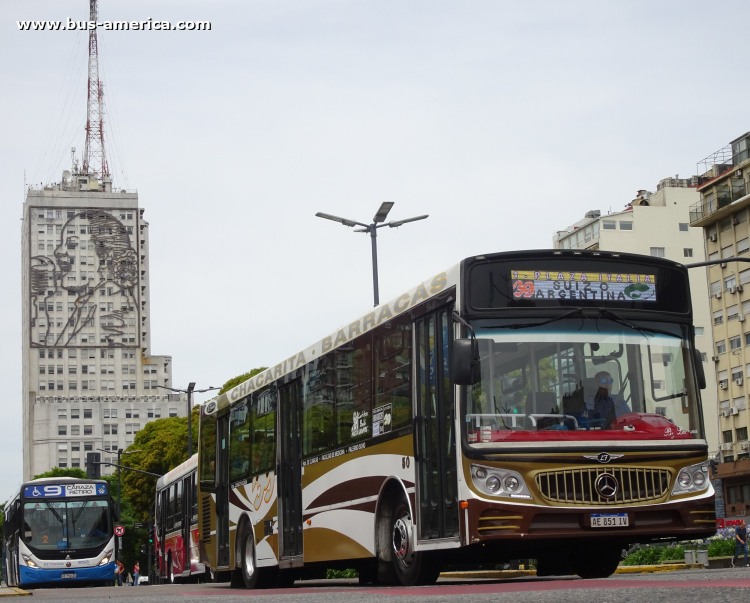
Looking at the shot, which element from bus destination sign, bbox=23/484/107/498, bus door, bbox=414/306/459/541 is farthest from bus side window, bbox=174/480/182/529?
bus door, bbox=414/306/459/541

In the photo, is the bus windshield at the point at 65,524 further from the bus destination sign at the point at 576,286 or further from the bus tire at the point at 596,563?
the bus destination sign at the point at 576,286

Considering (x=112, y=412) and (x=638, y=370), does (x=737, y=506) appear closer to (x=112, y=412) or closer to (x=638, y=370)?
(x=638, y=370)

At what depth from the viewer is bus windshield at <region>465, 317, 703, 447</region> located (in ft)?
37.3

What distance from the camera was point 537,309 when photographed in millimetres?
11727

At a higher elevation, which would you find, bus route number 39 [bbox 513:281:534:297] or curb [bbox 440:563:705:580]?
bus route number 39 [bbox 513:281:534:297]

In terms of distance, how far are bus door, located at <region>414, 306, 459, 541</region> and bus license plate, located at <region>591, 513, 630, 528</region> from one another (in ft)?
4.24

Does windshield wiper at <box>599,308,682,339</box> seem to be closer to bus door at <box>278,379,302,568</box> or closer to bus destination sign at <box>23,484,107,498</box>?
bus door at <box>278,379,302,568</box>

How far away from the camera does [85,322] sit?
155500 millimetres

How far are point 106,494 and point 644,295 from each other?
25.0 meters

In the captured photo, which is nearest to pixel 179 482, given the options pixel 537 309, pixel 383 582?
pixel 383 582

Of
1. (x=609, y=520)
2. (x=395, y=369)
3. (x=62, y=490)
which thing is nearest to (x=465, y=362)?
(x=609, y=520)

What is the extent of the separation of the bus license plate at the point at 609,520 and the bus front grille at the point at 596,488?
12cm

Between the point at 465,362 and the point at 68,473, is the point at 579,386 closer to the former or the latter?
the point at 465,362

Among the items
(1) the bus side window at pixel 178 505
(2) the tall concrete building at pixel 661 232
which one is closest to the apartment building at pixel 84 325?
(2) the tall concrete building at pixel 661 232
